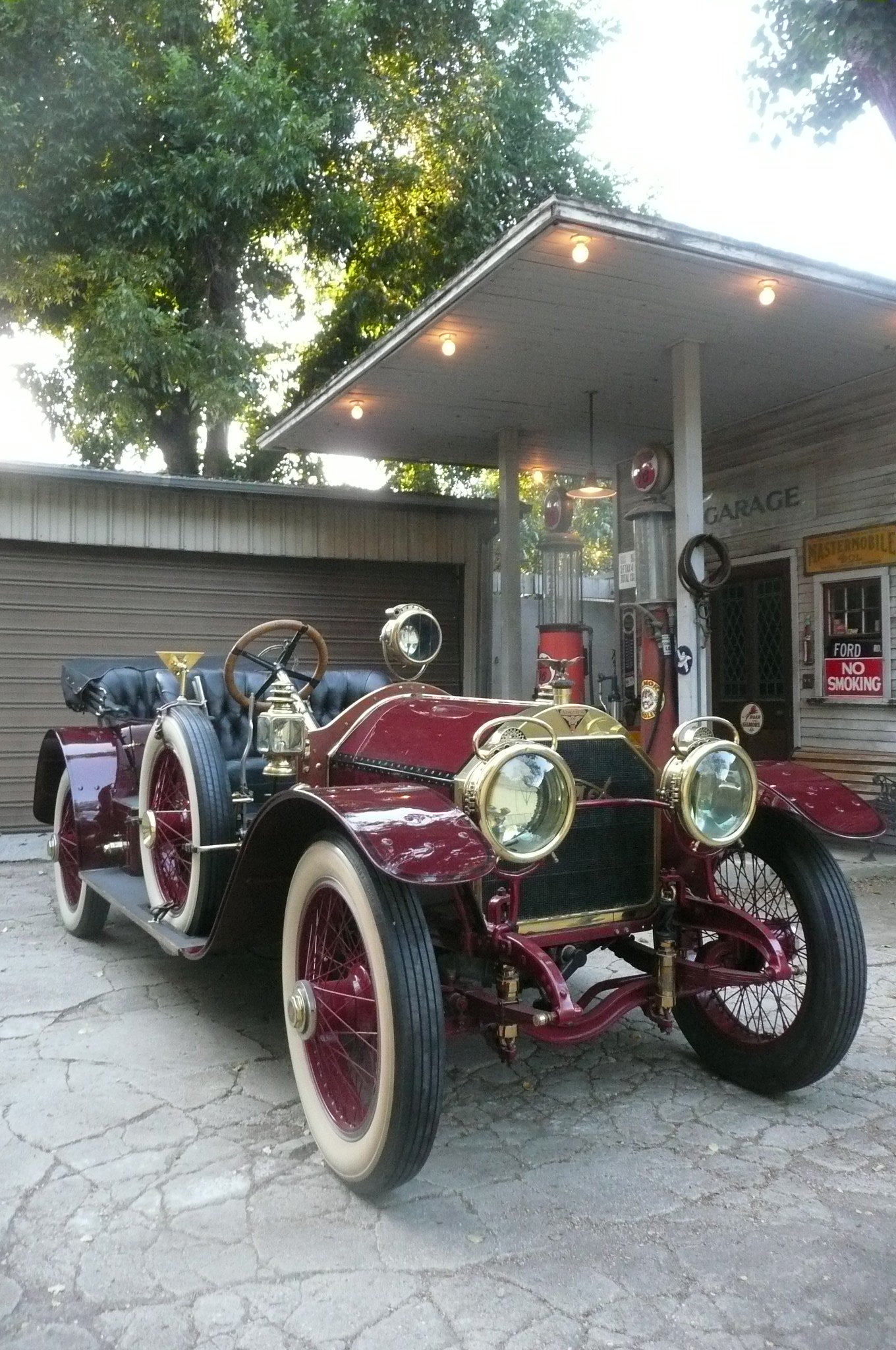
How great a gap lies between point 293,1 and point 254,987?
36.4 ft

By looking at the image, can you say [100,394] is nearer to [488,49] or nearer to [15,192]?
[15,192]

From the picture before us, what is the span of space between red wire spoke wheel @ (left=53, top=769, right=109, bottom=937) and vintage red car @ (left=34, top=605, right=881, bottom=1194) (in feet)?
3.67

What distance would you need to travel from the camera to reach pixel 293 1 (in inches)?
439

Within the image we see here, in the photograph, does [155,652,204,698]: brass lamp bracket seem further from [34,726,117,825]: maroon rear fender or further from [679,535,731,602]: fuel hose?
[679,535,731,602]: fuel hose

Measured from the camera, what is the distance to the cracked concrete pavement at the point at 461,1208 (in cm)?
197

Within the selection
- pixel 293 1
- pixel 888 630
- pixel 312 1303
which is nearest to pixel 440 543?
pixel 888 630

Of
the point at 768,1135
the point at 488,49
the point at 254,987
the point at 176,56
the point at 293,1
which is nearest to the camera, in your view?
the point at 768,1135

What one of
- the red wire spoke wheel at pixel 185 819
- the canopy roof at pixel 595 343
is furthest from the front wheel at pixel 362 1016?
the canopy roof at pixel 595 343

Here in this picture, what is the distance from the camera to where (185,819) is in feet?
12.1

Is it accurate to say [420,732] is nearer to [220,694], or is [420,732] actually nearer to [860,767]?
[220,694]

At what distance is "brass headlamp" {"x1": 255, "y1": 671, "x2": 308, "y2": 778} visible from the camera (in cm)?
326

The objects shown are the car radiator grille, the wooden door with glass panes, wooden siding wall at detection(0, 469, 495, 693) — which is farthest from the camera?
the wooden door with glass panes

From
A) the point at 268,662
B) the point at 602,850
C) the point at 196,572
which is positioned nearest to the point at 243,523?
the point at 196,572

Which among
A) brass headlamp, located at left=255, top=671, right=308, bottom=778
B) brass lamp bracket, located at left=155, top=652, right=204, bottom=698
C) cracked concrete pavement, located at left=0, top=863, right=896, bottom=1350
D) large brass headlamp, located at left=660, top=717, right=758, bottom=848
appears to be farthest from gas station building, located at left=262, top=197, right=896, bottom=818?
cracked concrete pavement, located at left=0, top=863, right=896, bottom=1350
